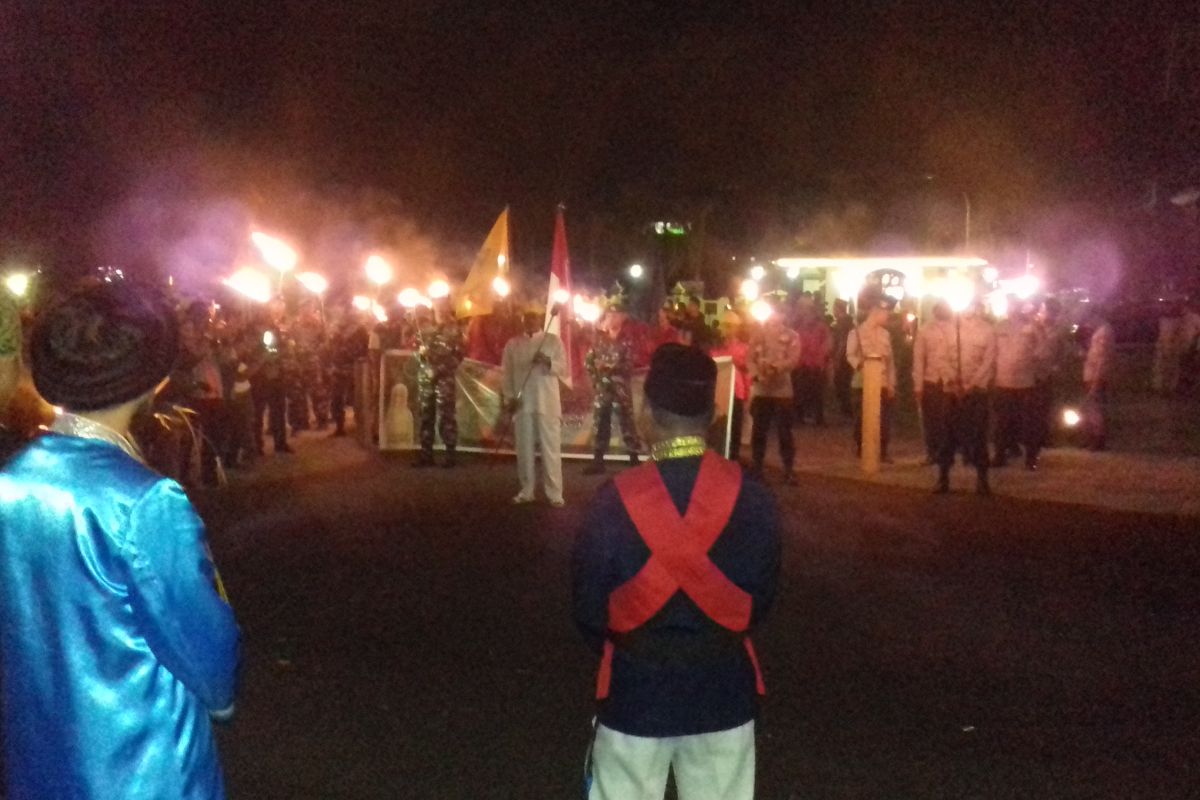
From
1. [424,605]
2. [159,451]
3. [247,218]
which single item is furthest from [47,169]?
[424,605]

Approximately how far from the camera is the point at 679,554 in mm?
3270

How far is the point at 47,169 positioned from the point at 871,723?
16483mm

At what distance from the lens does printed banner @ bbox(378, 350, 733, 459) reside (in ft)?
51.4

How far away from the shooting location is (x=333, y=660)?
7.39m

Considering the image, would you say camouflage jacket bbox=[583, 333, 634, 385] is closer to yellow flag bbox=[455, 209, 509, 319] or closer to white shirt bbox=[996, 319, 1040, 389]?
yellow flag bbox=[455, 209, 509, 319]

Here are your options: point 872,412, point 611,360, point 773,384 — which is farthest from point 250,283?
point 872,412

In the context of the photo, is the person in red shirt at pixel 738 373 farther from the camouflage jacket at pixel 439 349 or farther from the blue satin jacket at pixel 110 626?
the blue satin jacket at pixel 110 626

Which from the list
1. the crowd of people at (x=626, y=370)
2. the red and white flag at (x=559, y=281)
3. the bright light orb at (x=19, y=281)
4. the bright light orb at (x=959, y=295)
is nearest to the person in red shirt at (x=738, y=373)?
the crowd of people at (x=626, y=370)

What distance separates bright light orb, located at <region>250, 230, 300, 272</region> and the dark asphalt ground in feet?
25.4

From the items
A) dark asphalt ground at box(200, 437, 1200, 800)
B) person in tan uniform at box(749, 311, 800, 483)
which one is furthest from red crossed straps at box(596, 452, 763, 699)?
person in tan uniform at box(749, 311, 800, 483)

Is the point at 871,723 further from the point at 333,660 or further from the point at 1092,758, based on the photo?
the point at 333,660

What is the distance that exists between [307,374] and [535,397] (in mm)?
6857

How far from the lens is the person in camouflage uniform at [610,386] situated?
15.1 metres

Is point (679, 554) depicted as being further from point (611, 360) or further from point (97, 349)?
point (611, 360)
